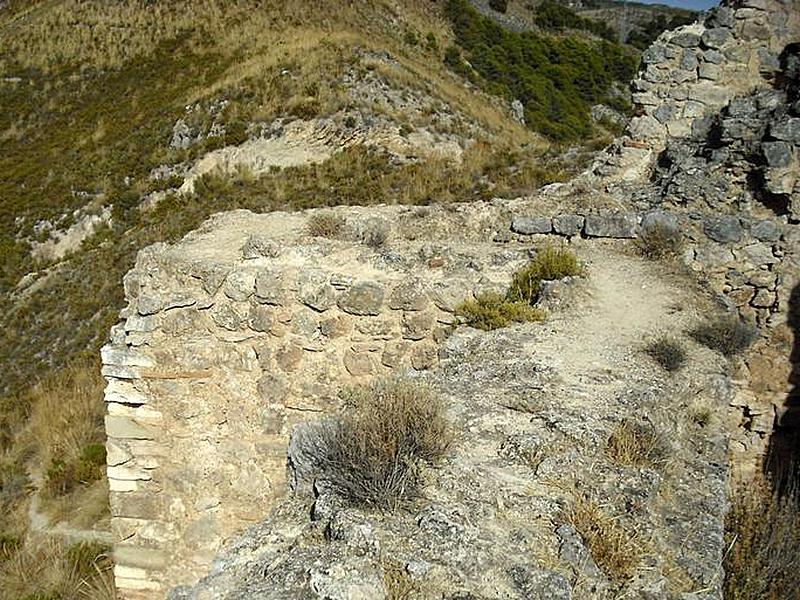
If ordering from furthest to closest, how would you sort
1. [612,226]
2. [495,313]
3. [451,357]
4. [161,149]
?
[161,149] → [612,226] → [495,313] → [451,357]

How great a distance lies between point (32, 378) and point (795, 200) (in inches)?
474

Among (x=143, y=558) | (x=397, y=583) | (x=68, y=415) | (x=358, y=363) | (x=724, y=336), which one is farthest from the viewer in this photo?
(x=68, y=415)

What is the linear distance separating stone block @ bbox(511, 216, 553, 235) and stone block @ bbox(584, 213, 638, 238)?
431 millimetres

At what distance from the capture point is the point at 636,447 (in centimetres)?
379

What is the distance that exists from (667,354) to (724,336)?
84 centimetres

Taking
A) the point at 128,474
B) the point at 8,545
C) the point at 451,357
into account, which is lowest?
the point at 8,545

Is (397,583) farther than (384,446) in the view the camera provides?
No

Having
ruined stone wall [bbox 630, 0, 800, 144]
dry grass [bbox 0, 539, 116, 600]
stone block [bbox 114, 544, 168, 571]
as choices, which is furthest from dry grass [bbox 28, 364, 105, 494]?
ruined stone wall [bbox 630, 0, 800, 144]

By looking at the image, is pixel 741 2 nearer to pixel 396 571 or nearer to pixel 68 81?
pixel 396 571

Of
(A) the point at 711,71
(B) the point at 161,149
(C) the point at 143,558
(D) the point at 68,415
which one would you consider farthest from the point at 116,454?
(B) the point at 161,149

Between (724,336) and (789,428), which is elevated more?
(724,336)

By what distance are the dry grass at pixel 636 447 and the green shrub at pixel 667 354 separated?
117 centimetres

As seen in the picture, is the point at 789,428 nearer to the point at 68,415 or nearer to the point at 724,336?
the point at 724,336

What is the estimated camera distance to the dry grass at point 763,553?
417 centimetres
